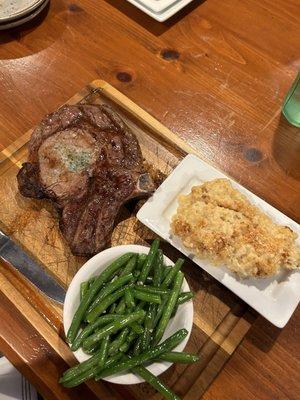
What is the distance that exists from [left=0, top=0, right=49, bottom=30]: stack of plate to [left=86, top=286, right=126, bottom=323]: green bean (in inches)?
71.1

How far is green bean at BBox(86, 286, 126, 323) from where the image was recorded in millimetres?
1638

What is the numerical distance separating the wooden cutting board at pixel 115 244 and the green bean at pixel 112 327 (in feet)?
0.79

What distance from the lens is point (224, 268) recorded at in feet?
6.07

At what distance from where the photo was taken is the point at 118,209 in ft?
6.44

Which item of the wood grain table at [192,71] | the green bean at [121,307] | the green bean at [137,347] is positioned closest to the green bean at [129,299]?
the green bean at [121,307]

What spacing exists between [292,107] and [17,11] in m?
1.71

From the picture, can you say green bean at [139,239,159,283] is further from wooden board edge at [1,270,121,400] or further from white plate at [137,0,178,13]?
white plate at [137,0,178,13]

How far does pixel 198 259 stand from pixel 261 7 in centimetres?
197

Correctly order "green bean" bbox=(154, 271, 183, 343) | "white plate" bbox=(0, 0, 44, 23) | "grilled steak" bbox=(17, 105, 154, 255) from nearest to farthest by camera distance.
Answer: "green bean" bbox=(154, 271, 183, 343) → "grilled steak" bbox=(17, 105, 154, 255) → "white plate" bbox=(0, 0, 44, 23)

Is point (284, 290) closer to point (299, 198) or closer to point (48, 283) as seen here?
point (299, 198)

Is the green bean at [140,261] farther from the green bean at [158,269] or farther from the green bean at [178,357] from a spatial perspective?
the green bean at [178,357]

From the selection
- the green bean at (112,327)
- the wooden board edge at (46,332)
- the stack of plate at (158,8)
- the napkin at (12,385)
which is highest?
the stack of plate at (158,8)

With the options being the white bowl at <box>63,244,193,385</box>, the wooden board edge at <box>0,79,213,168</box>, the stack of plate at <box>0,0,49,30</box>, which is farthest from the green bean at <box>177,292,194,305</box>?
the stack of plate at <box>0,0,49,30</box>

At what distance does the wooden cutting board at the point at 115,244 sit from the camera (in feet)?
5.78
